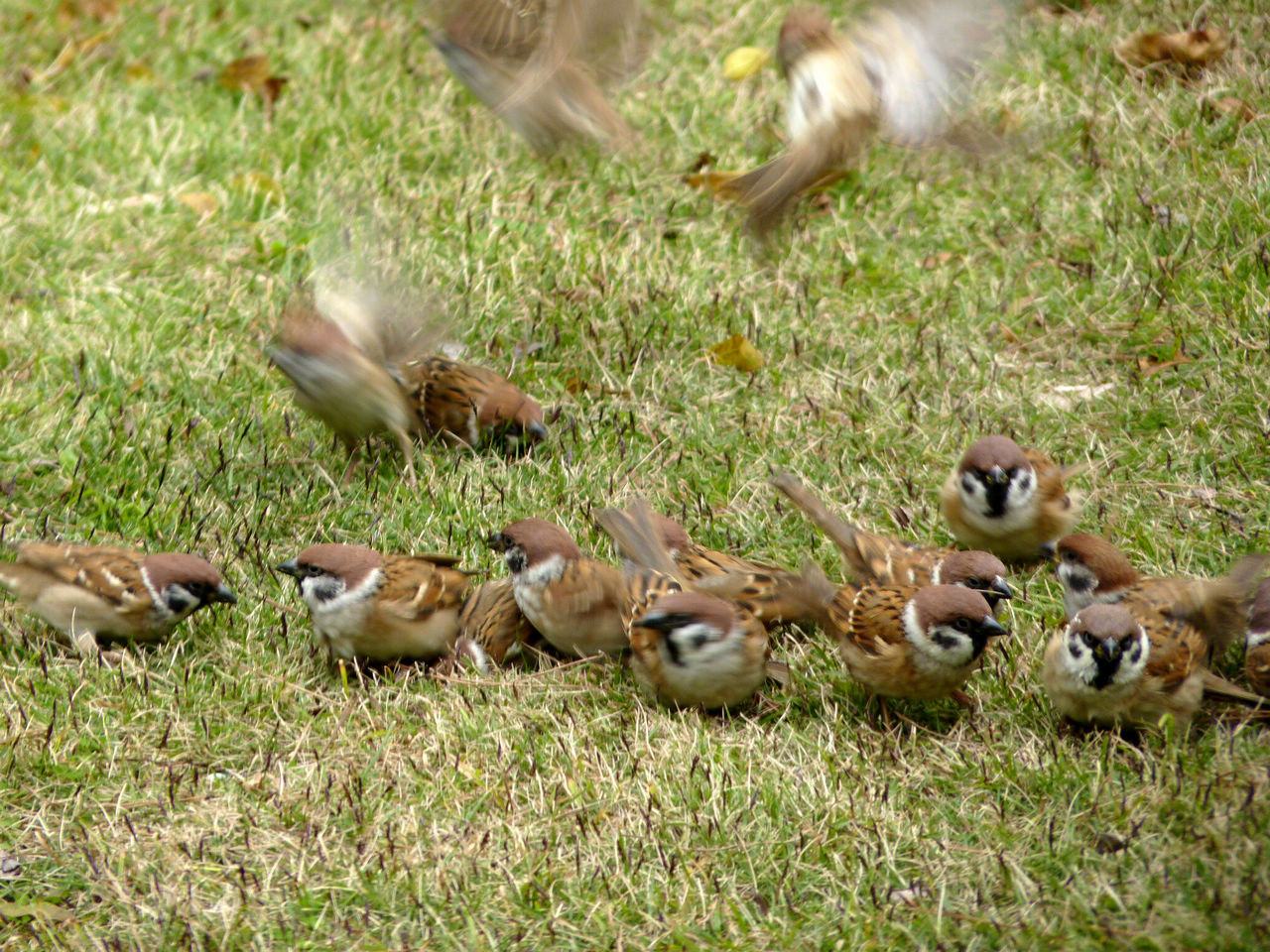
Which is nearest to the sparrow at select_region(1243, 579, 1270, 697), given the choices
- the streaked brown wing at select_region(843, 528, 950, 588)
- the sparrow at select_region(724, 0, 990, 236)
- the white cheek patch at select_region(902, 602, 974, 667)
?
the white cheek patch at select_region(902, 602, 974, 667)

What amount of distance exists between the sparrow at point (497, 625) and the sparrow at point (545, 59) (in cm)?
157

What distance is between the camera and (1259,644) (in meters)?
3.86

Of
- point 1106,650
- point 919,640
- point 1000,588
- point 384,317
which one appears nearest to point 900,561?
point 1000,588

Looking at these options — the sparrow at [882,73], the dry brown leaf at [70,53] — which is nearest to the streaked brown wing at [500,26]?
the sparrow at [882,73]

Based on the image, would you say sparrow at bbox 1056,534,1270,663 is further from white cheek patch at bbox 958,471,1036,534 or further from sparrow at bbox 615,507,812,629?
sparrow at bbox 615,507,812,629

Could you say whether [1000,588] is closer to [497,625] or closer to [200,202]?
[497,625]

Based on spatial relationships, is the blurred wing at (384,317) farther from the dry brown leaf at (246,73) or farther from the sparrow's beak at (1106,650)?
the sparrow's beak at (1106,650)

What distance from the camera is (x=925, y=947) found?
10.2ft

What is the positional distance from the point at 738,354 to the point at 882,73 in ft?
4.45

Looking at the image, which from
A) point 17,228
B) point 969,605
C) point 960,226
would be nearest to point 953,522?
point 969,605

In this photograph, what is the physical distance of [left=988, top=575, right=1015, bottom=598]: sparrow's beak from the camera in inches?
163

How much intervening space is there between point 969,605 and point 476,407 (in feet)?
7.45

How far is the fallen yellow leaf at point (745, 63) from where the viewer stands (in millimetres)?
7645

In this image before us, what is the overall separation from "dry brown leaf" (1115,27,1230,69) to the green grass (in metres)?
0.15
